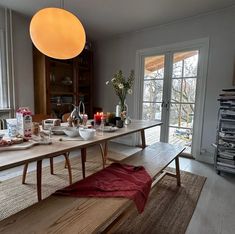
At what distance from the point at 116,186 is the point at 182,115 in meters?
2.36

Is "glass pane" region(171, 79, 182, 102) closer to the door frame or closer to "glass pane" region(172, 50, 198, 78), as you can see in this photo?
"glass pane" region(172, 50, 198, 78)

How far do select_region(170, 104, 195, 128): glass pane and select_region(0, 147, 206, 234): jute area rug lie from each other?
0.99m

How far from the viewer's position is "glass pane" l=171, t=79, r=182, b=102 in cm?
318

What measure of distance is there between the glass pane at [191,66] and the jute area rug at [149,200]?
5.48ft

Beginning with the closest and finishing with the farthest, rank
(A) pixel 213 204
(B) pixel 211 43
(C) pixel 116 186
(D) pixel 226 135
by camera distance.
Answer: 1. (C) pixel 116 186
2. (A) pixel 213 204
3. (D) pixel 226 135
4. (B) pixel 211 43

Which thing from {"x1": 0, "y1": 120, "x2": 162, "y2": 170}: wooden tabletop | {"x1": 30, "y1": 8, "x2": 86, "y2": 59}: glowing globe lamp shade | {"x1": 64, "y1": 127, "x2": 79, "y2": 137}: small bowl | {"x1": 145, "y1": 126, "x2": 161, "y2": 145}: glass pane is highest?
{"x1": 30, "y1": 8, "x2": 86, "y2": 59}: glowing globe lamp shade

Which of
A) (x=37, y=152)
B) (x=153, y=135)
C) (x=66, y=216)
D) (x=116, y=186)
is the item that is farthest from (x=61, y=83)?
(x=66, y=216)

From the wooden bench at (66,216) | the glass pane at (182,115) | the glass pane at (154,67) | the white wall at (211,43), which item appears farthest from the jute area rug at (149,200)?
the glass pane at (154,67)

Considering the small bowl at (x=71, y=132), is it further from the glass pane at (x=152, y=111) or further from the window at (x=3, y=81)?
the glass pane at (x=152, y=111)

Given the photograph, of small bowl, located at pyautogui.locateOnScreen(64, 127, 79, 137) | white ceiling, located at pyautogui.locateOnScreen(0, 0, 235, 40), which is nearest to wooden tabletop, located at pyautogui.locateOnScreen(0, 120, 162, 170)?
small bowl, located at pyautogui.locateOnScreen(64, 127, 79, 137)

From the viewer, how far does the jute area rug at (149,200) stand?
4.89 ft

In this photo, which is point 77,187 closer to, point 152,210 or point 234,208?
point 152,210

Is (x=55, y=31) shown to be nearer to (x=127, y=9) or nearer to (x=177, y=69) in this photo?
(x=127, y=9)

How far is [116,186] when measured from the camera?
1.23 meters
